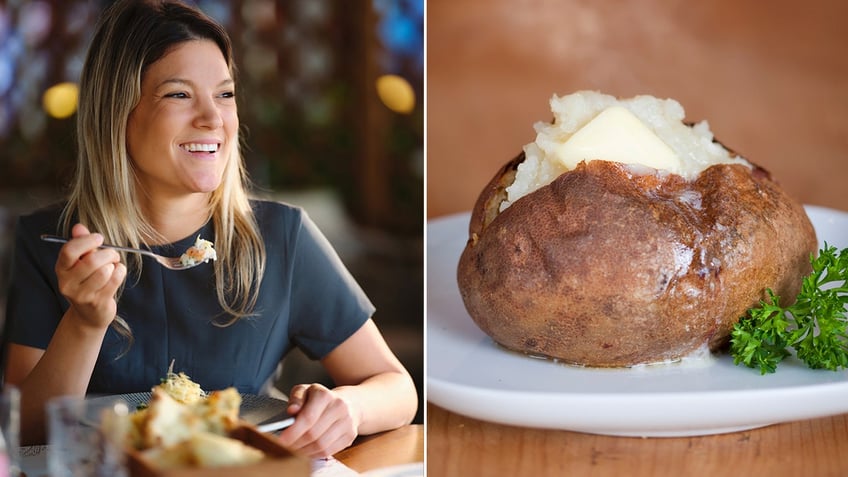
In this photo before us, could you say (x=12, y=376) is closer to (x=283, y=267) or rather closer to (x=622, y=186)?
(x=283, y=267)

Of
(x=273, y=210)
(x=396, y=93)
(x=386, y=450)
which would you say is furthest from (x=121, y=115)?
(x=386, y=450)

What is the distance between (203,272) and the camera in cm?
99

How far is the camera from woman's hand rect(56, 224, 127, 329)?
36.2 inches

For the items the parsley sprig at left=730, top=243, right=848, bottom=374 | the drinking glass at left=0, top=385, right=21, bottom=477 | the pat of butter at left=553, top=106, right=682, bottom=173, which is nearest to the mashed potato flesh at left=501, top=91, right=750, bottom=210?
the pat of butter at left=553, top=106, right=682, bottom=173

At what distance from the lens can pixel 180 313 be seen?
980 mm

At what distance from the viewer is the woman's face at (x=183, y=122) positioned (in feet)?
3.12

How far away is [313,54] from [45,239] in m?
0.32

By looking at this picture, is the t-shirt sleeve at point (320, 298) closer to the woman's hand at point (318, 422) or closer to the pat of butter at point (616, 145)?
the woman's hand at point (318, 422)

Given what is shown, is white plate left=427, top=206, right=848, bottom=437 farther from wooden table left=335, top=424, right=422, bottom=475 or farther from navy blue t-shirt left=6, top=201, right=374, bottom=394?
navy blue t-shirt left=6, top=201, right=374, bottom=394

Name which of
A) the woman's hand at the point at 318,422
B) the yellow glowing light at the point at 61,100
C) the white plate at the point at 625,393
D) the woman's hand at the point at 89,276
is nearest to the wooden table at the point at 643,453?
the white plate at the point at 625,393

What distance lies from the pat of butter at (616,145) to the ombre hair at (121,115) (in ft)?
1.39

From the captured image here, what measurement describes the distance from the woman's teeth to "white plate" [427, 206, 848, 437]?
1.09 ft

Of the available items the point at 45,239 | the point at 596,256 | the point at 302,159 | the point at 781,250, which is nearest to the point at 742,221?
the point at 781,250

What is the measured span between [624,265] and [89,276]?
0.56 m
